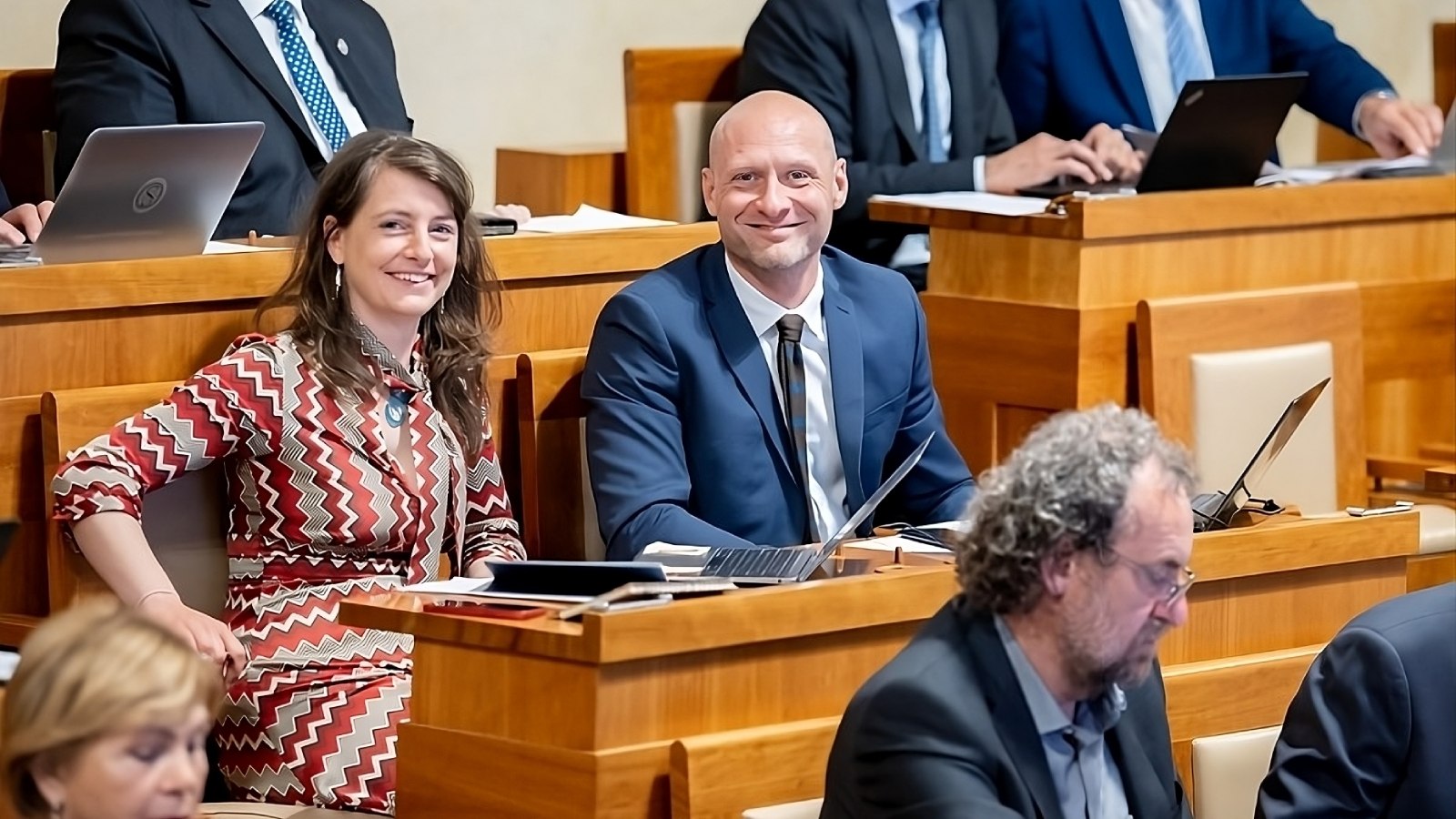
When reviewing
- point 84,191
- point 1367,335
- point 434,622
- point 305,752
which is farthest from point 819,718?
point 1367,335

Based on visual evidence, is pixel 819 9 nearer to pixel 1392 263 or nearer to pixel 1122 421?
pixel 1392 263

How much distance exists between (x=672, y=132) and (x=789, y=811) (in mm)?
2415

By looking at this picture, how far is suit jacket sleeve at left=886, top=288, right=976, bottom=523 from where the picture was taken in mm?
3248

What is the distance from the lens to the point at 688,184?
4.41m

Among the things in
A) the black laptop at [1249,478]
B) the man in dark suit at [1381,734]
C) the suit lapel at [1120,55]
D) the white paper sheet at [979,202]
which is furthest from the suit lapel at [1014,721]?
the suit lapel at [1120,55]

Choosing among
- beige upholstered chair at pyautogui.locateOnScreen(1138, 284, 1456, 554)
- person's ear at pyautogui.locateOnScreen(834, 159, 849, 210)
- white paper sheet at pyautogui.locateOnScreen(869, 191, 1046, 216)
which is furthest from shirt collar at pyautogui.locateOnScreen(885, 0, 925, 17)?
person's ear at pyautogui.locateOnScreen(834, 159, 849, 210)

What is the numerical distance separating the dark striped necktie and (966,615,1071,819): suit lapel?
1.12m

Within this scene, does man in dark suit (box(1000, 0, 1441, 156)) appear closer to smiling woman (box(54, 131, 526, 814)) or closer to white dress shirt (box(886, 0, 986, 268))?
white dress shirt (box(886, 0, 986, 268))

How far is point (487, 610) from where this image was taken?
2.37 m

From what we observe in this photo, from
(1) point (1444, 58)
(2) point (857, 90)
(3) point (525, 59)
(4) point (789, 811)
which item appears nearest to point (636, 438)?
(4) point (789, 811)

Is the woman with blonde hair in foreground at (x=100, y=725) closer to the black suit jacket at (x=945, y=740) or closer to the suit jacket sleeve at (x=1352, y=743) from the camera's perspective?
the black suit jacket at (x=945, y=740)

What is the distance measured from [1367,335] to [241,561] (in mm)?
2047

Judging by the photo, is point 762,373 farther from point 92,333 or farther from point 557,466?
point 92,333

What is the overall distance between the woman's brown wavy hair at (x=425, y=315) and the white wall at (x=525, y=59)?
2.35 meters
